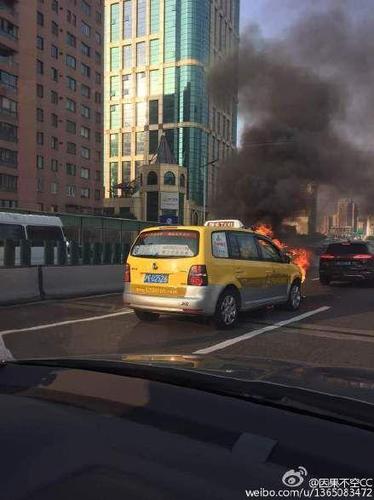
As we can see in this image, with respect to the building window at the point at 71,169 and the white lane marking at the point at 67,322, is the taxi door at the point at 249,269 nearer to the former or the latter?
the white lane marking at the point at 67,322

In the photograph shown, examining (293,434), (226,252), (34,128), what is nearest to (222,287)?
(226,252)

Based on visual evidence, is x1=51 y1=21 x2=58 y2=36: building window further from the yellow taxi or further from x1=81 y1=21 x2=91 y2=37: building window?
the yellow taxi

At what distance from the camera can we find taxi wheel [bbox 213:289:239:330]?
809 cm

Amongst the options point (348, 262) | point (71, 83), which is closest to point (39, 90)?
point (71, 83)

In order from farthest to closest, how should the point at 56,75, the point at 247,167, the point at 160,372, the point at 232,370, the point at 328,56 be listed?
1. the point at 56,75
2. the point at 247,167
3. the point at 328,56
4. the point at 232,370
5. the point at 160,372

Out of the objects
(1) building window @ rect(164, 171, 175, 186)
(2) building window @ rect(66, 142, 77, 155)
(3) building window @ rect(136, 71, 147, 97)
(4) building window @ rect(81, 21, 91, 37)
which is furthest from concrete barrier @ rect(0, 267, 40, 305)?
(3) building window @ rect(136, 71, 147, 97)

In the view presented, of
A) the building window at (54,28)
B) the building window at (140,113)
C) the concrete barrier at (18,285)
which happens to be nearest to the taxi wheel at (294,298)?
the concrete barrier at (18,285)

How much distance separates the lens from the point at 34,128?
56719 mm

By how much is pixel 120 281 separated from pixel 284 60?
45.2 feet

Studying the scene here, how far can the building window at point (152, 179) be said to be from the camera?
234 feet

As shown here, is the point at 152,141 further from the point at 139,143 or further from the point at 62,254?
the point at 62,254

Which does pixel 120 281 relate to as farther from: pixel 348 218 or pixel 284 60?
pixel 348 218

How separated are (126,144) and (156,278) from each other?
252ft

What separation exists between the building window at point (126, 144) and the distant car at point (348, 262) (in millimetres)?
69301
